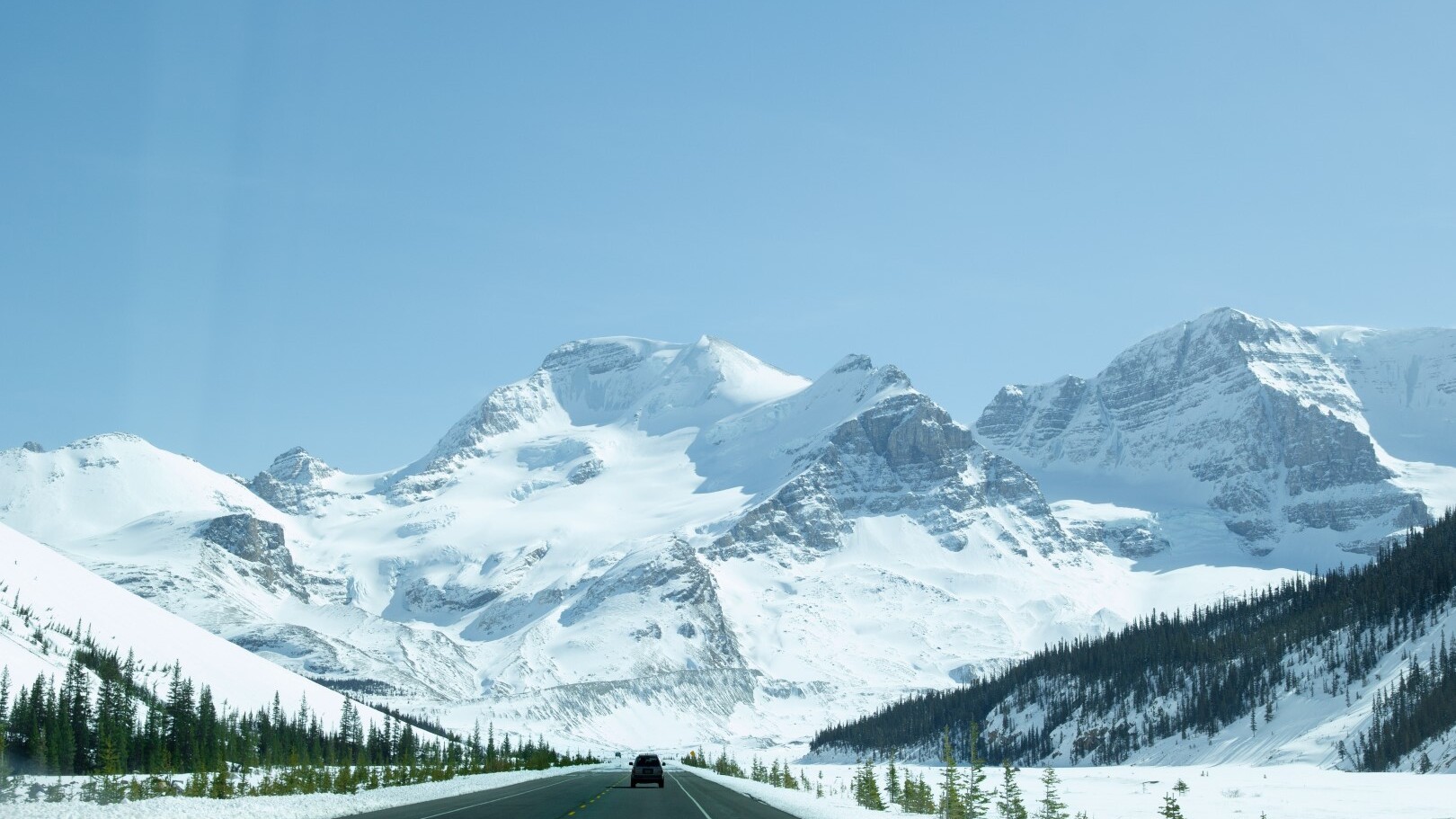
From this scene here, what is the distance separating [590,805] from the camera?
69250 mm

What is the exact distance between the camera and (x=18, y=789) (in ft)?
261

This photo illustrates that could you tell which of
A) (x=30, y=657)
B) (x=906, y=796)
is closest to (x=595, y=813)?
(x=906, y=796)

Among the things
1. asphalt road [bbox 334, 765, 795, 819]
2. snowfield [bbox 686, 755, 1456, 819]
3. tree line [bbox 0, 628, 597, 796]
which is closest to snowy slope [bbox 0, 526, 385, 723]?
tree line [bbox 0, 628, 597, 796]

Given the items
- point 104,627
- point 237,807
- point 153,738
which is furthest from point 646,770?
point 104,627

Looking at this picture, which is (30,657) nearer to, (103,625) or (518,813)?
(103,625)

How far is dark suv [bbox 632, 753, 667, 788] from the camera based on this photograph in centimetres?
9506

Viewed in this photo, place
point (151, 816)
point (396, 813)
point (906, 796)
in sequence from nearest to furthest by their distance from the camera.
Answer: point (151, 816), point (396, 813), point (906, 796)

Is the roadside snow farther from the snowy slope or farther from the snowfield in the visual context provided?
the snowy slope

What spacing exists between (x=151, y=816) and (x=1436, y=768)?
11177 centimetres

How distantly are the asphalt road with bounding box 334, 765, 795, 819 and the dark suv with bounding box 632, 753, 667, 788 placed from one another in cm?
155

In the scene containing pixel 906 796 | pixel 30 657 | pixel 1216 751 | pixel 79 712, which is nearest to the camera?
pixel 906 796

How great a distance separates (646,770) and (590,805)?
87.3ft

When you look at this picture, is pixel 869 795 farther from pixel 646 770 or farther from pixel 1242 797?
pixel 1242 797

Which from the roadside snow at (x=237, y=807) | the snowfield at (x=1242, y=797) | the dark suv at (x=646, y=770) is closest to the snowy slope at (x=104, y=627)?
the dark suv at (x=646, y=770)
